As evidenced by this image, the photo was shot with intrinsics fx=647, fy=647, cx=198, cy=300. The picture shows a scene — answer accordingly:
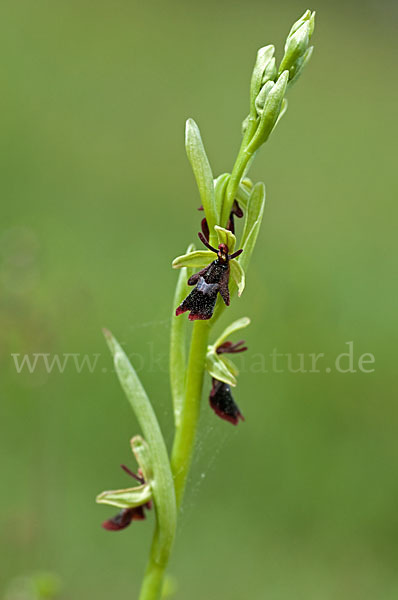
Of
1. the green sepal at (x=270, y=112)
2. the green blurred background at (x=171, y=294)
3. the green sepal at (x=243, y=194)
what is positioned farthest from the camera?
the green blurred background at (x=171, y=294)

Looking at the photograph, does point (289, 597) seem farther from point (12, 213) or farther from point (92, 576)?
point (12, 213)

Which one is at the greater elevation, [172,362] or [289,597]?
[172,362]

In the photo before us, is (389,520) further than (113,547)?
Yes

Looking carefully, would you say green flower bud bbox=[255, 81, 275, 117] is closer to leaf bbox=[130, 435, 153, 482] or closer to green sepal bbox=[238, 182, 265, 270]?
green sepal bbox=[238, 182, 265, 270]

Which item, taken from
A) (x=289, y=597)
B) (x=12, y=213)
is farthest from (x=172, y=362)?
(x=12, y=213)

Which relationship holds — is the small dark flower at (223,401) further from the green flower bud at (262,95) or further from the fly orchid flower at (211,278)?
the green flower bud at (262,95)

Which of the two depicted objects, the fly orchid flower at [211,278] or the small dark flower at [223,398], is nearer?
the fly orchid flower at [211,278]

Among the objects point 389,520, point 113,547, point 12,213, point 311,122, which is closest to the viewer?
point 113,547

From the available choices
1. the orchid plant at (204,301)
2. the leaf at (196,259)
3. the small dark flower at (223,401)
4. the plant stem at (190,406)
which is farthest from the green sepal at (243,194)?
the small dark flower at (223,401)
